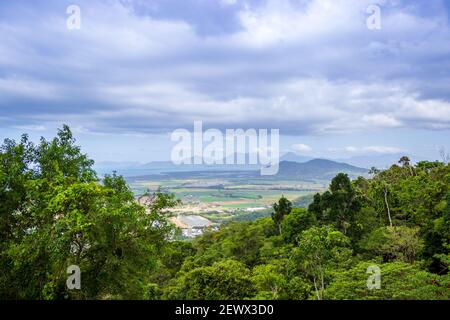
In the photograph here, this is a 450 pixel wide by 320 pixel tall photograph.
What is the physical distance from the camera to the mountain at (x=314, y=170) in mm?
133250

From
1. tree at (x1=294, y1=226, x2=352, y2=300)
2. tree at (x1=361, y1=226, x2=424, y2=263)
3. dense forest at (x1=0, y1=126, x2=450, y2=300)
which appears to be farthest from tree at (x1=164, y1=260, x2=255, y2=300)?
tree at (x1=361, y1=226, x2=424, y2=263)

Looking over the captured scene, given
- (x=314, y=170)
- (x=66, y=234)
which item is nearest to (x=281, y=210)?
(x=66, y=234)

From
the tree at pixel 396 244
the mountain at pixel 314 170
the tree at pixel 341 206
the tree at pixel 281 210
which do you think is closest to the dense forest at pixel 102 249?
the tree at pixel 396 244

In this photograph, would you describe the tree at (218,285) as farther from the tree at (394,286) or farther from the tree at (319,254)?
the tree at (394,286)

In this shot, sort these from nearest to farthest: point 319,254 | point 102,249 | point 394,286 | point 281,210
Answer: point 102,249
point 394,286
point 319,254
point 281,210

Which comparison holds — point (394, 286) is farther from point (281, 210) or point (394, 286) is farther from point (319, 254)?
point (281, 210)

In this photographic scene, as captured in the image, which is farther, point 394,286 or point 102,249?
point 394,286

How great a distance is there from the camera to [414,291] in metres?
10.4

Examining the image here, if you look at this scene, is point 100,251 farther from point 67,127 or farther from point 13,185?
point 67,127

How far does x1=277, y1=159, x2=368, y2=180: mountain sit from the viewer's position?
5246 inches

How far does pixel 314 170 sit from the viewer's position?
477ft

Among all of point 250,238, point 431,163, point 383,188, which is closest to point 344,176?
point 383,188

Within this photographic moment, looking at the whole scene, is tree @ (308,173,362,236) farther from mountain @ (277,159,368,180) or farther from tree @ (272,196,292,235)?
mountain @ (277,159,368,180)
